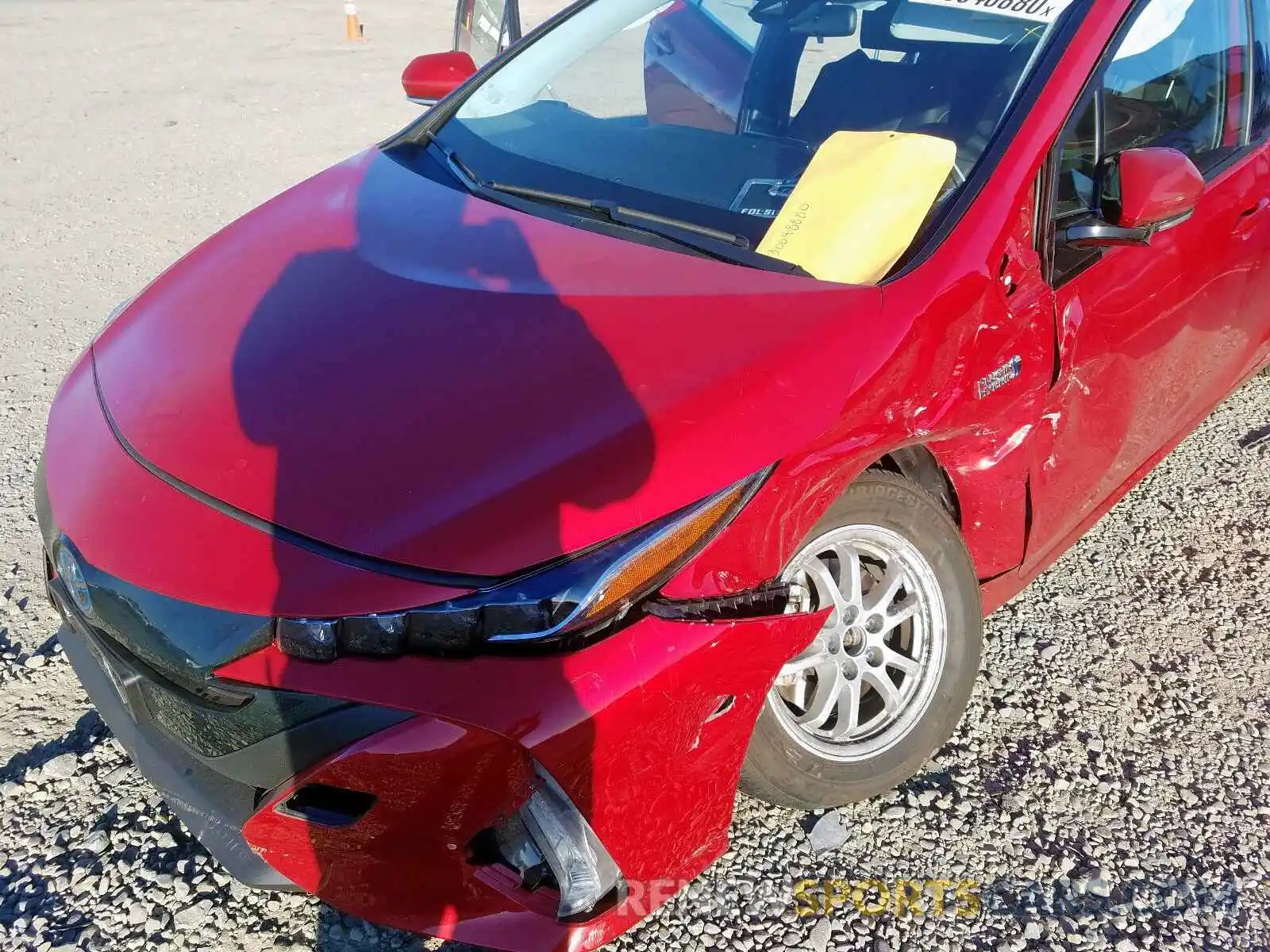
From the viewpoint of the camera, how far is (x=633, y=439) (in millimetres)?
1691

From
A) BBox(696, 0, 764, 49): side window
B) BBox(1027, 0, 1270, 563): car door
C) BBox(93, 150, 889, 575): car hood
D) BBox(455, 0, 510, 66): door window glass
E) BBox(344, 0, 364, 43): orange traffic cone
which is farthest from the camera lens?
BBox(344, 0, 364, 43): orange traffic cone

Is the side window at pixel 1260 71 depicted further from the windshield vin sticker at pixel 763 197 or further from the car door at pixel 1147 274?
the windshield vin sticker at pixel 763 197

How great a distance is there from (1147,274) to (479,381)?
1.63 m

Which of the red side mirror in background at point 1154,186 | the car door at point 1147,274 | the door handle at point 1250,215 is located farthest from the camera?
the door handle at point 1250,215

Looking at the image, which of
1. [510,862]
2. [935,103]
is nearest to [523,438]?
[510,862]

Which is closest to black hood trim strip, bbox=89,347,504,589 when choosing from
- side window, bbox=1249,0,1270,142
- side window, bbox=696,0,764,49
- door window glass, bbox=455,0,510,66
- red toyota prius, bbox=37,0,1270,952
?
red toyota prius, bbox=37,0,1270,952

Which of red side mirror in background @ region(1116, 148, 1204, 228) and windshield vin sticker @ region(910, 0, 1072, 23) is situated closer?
red side mirror in background @ region(1116, 148, 1204, 228)

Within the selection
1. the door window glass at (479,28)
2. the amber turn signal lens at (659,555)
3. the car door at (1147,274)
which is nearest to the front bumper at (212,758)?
the amber turn signal lens at (659,555)

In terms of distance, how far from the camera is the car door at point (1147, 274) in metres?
2.29

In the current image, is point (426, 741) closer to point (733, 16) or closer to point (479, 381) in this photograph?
point (479, 381)

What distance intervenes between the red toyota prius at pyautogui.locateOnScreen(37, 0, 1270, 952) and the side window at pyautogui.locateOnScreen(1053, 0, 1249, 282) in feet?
0.05

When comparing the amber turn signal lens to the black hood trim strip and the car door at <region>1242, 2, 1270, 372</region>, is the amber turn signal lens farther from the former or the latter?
the car door at <region>1242, 2, 1270, 372</region>

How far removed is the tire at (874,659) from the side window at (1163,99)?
0.67 metres

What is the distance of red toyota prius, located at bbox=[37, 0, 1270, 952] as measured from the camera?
158 centimetres
